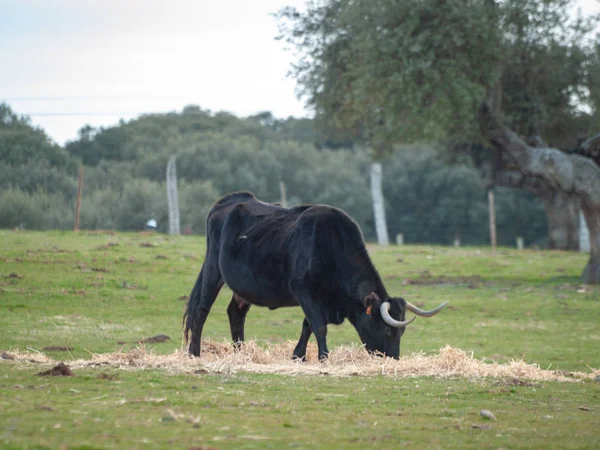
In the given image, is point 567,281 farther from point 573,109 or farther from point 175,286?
point 175,286

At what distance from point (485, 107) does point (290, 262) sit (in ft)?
54.0

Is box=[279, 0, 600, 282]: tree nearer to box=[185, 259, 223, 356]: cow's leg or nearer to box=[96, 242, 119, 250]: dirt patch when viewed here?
box=[96, 242, 119, 250]: dirt patch

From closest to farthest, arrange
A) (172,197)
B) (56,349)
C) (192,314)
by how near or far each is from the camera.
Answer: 1. (192,314)
2. (56,349)
3. (172,197)

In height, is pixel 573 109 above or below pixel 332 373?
above

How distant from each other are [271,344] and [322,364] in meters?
3.66

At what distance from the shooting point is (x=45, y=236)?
24.6m

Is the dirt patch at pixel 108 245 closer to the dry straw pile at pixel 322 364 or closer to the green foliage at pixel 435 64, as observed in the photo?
the green foliage at pixel 435 64

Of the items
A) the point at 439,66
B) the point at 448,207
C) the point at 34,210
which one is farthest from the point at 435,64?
the point at 448,207

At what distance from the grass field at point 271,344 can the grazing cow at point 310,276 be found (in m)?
1.44

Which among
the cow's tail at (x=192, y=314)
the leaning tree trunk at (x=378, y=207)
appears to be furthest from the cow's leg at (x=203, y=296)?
the leaning tree trunk at (x=378, y=207)

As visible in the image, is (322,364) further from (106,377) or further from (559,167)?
(559,167)

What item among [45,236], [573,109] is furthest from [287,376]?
[573,109]

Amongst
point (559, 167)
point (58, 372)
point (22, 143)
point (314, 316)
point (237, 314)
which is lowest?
point (58, 372)

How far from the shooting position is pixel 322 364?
11.5 meters
